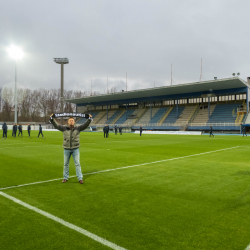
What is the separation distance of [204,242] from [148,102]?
200 feet

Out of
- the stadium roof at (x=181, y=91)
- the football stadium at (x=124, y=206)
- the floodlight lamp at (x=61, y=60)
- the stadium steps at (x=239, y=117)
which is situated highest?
the floodlight lamp at (x=61, y=60)

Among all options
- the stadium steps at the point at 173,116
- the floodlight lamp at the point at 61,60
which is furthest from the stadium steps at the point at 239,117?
the floodlight lamp at the point at 61,60

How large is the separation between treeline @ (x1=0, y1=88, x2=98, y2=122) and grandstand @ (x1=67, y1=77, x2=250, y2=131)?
94.7ft

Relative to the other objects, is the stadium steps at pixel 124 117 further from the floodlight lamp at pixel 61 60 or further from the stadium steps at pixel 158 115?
the floodlight lamp at pixel 61 60

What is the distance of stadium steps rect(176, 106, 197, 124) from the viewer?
52.0 meters

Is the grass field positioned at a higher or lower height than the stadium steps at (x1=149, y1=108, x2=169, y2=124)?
lower

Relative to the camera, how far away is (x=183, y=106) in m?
56.4

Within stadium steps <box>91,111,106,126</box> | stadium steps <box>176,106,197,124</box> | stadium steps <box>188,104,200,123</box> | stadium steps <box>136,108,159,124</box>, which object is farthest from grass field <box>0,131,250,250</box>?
stadium steps <box>91,111,106,126</box>

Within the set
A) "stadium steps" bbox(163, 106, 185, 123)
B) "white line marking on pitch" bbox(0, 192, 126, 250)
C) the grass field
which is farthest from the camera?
"stadium steps" bbox(163, 106, 185, 123)

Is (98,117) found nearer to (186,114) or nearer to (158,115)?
(158,115)

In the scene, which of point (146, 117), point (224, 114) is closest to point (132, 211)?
point (224, 114)

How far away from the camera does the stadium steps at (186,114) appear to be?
51994mm

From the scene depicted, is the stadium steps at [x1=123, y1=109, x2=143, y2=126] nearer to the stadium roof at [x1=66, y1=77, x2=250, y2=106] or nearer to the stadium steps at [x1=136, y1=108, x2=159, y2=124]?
the stadium steps at [x1=136, y1=108, x2=159, y2=124]

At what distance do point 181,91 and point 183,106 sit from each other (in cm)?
529
